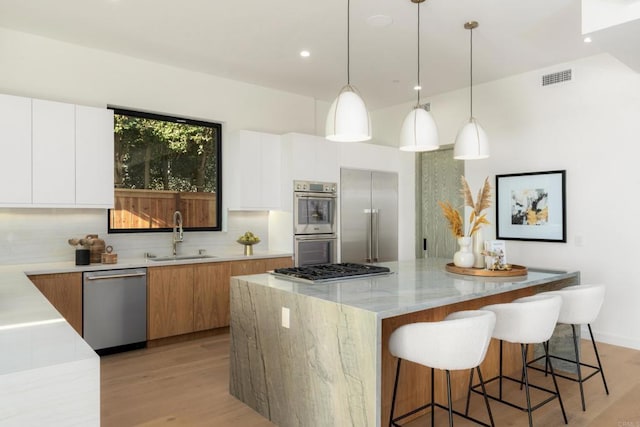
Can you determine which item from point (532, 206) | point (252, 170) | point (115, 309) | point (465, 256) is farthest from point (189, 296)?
point (532, 206)

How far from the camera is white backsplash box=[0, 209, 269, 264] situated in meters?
4.02

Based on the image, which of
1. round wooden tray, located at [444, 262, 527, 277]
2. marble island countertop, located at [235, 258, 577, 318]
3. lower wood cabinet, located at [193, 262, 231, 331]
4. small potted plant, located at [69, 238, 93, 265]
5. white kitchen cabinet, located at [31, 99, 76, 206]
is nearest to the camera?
marble island countertop, located at [235, 258, 577, 318]

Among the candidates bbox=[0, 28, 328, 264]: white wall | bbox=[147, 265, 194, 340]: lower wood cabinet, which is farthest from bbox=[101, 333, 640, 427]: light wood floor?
bbox=[0, 28, 328, 264]: white wall

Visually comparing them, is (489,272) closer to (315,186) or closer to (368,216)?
(315,186)

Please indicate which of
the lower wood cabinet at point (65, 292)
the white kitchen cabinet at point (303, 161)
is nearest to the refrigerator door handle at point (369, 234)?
the white kitchen cabinet at point (303, 161)

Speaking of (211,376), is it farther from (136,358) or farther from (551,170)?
(551,170)

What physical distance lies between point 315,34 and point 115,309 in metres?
3.16

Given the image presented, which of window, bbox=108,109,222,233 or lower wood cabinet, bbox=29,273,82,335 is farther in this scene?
window, bbox=108,109,222,233

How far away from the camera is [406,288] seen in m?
2.67

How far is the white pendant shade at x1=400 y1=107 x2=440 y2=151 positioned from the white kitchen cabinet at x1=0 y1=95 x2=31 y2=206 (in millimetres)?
3225

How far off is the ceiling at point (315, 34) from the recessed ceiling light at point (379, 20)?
0.03 metres

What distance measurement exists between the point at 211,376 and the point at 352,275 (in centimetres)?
154

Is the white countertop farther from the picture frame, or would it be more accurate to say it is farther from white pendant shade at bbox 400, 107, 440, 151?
the picture frame

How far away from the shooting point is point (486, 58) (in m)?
4.69
